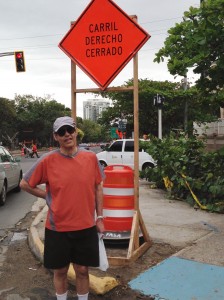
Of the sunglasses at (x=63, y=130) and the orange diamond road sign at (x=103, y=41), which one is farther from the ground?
the orange diamond road sign at (x=103, y=41)

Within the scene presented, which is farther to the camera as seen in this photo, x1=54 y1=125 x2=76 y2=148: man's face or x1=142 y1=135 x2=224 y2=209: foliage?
x1=142 y1=135 x2=224 y2=209: foliage

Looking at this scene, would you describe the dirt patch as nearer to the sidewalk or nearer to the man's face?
the sidewalk

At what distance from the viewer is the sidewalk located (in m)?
4.15

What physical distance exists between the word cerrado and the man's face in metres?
1.93

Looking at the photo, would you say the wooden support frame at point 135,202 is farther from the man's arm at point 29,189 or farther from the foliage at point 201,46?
the foliage at point 201,46

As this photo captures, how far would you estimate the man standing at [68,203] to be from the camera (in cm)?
335

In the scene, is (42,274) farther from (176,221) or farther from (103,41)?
(176,221)

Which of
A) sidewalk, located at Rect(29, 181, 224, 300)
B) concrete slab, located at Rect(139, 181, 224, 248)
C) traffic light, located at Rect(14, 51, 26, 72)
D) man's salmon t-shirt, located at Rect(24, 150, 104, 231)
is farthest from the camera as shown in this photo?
traffic light, located at Rect(14, 51, 26, 72)

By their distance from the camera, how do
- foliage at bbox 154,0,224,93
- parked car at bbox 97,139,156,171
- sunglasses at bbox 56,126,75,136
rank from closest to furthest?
sunglasses at bbox 56,126,75,136
foliage at bbox 154,0,224,93
parked car at bbox 97,139,156,171

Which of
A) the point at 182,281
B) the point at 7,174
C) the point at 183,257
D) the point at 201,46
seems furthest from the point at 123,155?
the point at 182,281

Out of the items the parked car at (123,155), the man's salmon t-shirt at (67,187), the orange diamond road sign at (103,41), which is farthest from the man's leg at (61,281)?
the parked car at (123,155)

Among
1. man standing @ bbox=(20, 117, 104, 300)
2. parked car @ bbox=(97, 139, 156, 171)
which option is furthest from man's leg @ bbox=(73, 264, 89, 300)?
parked car @ bbox=(97, 139, 156, 171)

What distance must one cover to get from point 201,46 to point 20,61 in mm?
16391

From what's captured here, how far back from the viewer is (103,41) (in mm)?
5086
